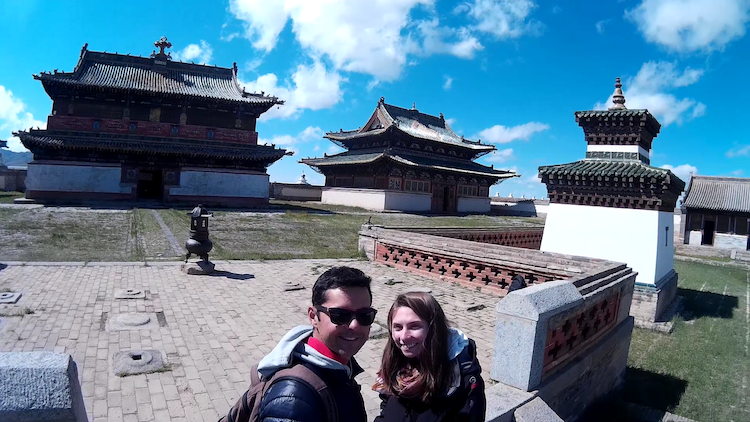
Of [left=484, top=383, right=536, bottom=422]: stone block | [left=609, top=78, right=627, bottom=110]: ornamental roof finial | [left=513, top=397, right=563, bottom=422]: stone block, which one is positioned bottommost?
[left=513, top=397, right=563, bottom=422]: stone block

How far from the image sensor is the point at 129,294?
25.4 ft

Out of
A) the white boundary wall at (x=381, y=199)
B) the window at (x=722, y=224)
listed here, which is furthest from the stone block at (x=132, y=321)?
the window at (x=722, y=224)

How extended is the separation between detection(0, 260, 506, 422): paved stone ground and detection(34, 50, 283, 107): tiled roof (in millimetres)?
20221

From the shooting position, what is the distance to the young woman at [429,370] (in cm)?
228

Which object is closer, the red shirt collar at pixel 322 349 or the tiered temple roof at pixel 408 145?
the red shirt collar at pixel 322 349

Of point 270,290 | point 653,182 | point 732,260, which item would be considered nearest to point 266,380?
point 270,290

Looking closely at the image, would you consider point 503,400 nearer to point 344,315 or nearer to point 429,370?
point 429,370

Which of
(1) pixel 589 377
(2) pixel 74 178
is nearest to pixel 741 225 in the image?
(1) pixel 589 377

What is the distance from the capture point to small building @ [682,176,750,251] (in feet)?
96.0

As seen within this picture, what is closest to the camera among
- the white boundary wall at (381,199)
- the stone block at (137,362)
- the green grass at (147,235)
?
the stone block at (137,362)

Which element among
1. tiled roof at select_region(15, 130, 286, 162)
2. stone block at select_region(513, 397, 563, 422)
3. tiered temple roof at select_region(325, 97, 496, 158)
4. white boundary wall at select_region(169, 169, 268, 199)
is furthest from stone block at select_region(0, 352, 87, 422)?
tiered temple roof at select_region(325, 97, 496, 158)

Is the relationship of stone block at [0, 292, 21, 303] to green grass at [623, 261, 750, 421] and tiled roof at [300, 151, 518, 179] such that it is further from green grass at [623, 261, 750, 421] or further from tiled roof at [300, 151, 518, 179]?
tiled roof at [300, 151, 518, 179]

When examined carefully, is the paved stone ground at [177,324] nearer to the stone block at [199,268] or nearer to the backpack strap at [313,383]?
the stone block at [199,268]

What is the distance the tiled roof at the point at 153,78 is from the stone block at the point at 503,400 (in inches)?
1089
